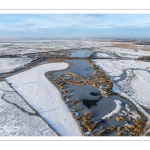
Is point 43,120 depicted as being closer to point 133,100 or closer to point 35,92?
point 35,92

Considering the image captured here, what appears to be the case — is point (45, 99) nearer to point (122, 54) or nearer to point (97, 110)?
point (97, 110)

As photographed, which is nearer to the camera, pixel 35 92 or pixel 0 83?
pixel 35 92

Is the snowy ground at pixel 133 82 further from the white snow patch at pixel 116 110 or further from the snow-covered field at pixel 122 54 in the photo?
the snow-covered field at pixel 122 54

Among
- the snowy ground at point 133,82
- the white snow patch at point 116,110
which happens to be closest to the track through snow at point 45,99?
the white snow patch at point 116,110

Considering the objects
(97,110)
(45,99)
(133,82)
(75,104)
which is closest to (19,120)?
(45,99)

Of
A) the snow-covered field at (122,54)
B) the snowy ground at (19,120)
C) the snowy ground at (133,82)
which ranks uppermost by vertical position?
the snow-covered field at (122,54)

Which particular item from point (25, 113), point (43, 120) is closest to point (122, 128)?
point (43, 120)

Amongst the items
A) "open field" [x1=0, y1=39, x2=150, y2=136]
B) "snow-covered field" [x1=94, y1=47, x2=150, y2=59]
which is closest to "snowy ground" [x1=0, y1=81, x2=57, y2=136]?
"open field" [x1=0, y1=39, x2=150, y2=136]
